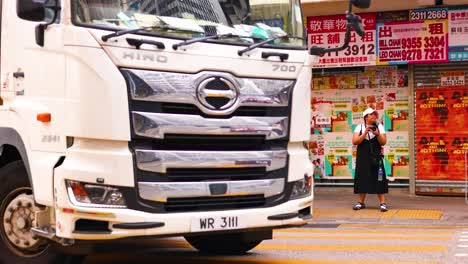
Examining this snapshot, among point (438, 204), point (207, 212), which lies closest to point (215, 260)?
point (207, 212)

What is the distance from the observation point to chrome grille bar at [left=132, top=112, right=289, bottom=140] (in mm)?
6184

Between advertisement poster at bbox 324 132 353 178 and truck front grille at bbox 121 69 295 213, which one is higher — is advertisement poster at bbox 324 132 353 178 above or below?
below

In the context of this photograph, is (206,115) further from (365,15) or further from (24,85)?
(365,15)

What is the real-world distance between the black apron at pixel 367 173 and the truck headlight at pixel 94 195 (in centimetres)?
809

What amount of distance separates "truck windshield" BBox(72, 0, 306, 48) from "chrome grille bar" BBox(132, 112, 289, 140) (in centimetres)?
69

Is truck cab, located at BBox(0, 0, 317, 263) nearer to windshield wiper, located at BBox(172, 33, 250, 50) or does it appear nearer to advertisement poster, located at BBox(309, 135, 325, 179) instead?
windshield wiper, located at BBox(172, 33, 250, 50)

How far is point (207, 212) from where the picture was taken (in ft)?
21.4

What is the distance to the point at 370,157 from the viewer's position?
13656 millimetres

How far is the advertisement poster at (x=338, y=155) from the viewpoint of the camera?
16.6m

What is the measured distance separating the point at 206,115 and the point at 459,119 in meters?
10.3

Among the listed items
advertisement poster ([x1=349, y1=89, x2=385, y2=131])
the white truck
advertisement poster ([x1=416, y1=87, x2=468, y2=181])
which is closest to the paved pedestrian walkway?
advertisement poster ([x1=416, y1=87, x2=468, y2=181])

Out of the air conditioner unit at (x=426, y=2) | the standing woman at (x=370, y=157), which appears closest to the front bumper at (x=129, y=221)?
the standing woman at (x=370, y=157)

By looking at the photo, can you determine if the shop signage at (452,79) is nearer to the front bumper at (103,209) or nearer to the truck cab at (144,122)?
the truck cab at (144,122)

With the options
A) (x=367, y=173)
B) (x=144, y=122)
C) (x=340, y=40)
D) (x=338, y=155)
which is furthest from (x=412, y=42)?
(x=144, y=122)
